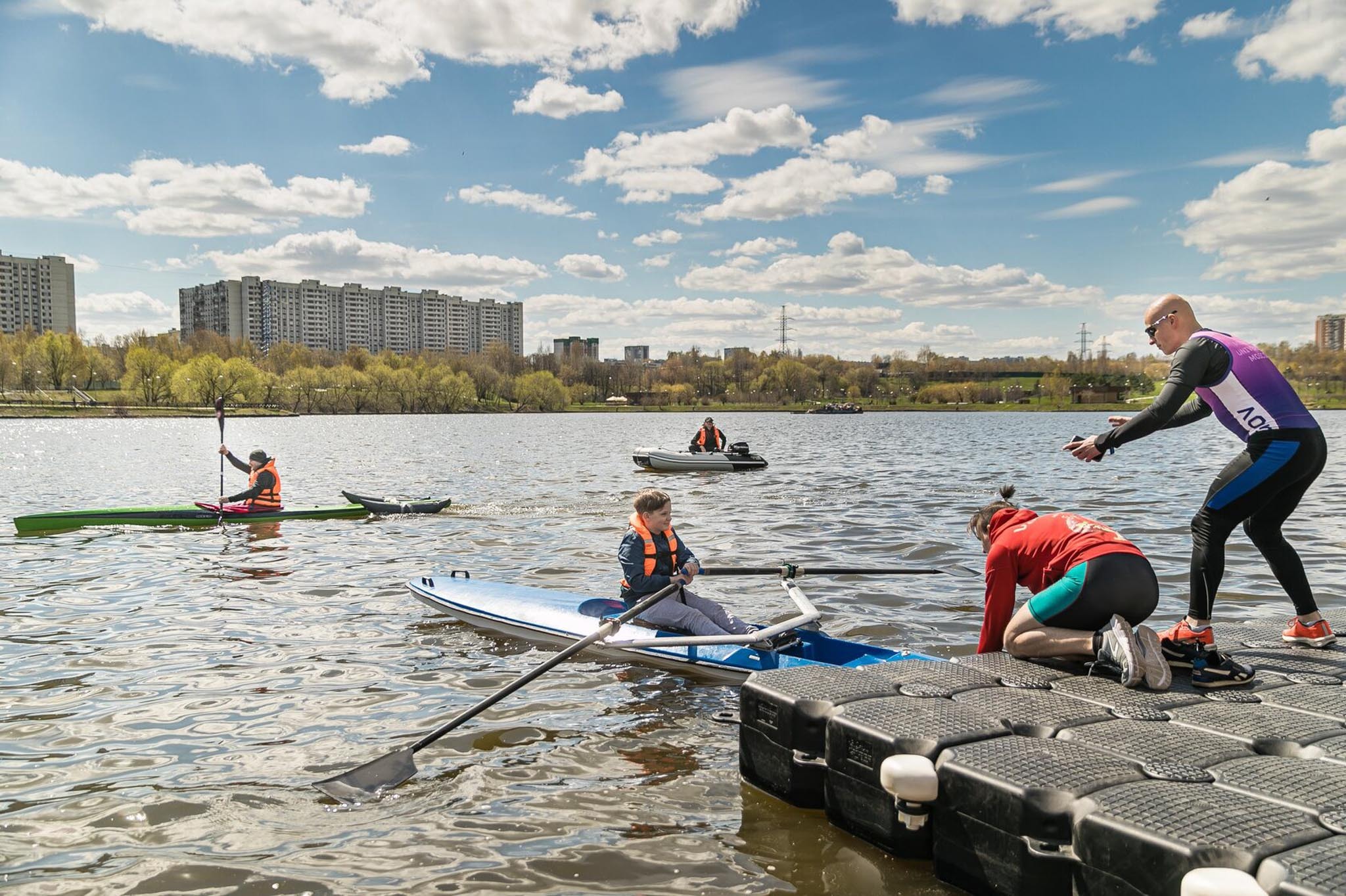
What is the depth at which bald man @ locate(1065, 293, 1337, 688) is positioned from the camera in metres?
6.02

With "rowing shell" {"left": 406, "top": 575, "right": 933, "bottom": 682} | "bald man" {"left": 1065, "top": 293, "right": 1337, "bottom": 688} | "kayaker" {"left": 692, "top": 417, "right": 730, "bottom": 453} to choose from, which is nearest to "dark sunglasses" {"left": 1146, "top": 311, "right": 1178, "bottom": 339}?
"bald man" {"left": 1065, "top": 293, "right": 1337, "bottom": 688}

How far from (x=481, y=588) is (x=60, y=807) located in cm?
567

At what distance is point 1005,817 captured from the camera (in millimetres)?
4160

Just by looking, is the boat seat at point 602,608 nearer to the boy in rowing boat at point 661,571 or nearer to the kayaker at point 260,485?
the boy in rowing boat at point 661,571

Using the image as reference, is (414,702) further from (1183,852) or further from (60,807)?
(1183,852)

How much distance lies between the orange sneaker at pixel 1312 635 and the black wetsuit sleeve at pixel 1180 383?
1.89m

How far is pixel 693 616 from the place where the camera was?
903 cm

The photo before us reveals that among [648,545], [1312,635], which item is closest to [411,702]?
[648,545]

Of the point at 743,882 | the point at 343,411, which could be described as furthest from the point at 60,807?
the point at 343,411

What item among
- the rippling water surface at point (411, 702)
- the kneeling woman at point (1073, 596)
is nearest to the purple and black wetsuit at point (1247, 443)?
the kneeling woman at point (1073, 596)

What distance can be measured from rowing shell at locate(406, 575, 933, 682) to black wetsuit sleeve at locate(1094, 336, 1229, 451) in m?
2.16

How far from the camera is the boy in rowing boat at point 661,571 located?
9.07 meters

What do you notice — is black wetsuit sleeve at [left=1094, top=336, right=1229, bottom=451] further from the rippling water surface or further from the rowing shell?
the rippling water surface

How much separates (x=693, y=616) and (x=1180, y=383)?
16.0 ft
